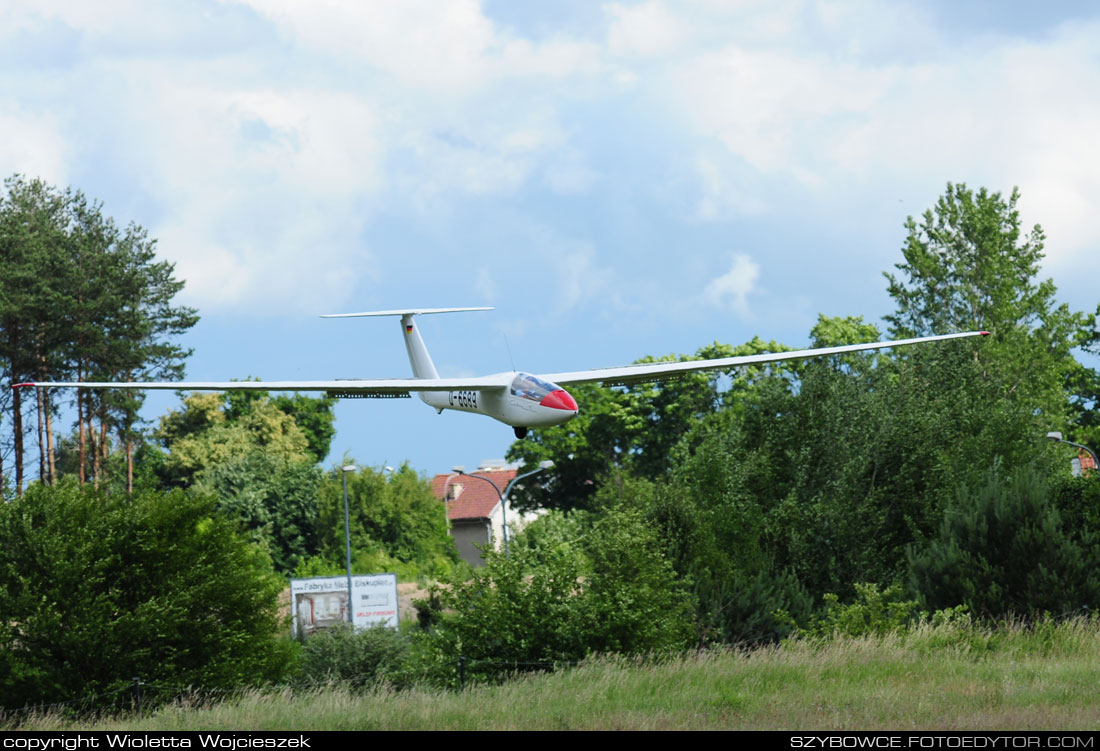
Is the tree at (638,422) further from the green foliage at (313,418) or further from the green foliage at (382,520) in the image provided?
the green foliage at (313,418)

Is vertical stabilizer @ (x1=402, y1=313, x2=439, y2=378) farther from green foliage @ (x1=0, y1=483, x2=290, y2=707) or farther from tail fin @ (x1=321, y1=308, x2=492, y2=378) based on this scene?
green foliage @ (x1=0, y1=483, x2=290, y2=707)

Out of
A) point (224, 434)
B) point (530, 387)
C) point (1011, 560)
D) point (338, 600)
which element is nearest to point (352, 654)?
point (338, 600)

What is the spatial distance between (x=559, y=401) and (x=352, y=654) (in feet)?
65.6

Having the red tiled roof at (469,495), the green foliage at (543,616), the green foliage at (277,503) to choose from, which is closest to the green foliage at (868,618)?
the green foliage at (543,616)

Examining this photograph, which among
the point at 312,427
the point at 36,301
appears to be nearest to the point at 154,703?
the point at 36,301

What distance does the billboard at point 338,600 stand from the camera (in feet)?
152

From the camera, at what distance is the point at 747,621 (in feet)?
110

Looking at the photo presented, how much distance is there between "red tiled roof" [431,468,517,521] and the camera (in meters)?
99.8

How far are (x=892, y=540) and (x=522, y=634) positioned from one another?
22.1 meters

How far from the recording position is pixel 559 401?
16.8m

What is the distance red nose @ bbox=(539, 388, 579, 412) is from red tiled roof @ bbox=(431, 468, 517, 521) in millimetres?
79718

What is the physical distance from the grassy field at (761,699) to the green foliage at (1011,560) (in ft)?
27.7

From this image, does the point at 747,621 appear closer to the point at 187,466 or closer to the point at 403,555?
the point at 403,555

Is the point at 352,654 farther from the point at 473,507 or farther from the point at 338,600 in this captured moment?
→ the point at 473,507
